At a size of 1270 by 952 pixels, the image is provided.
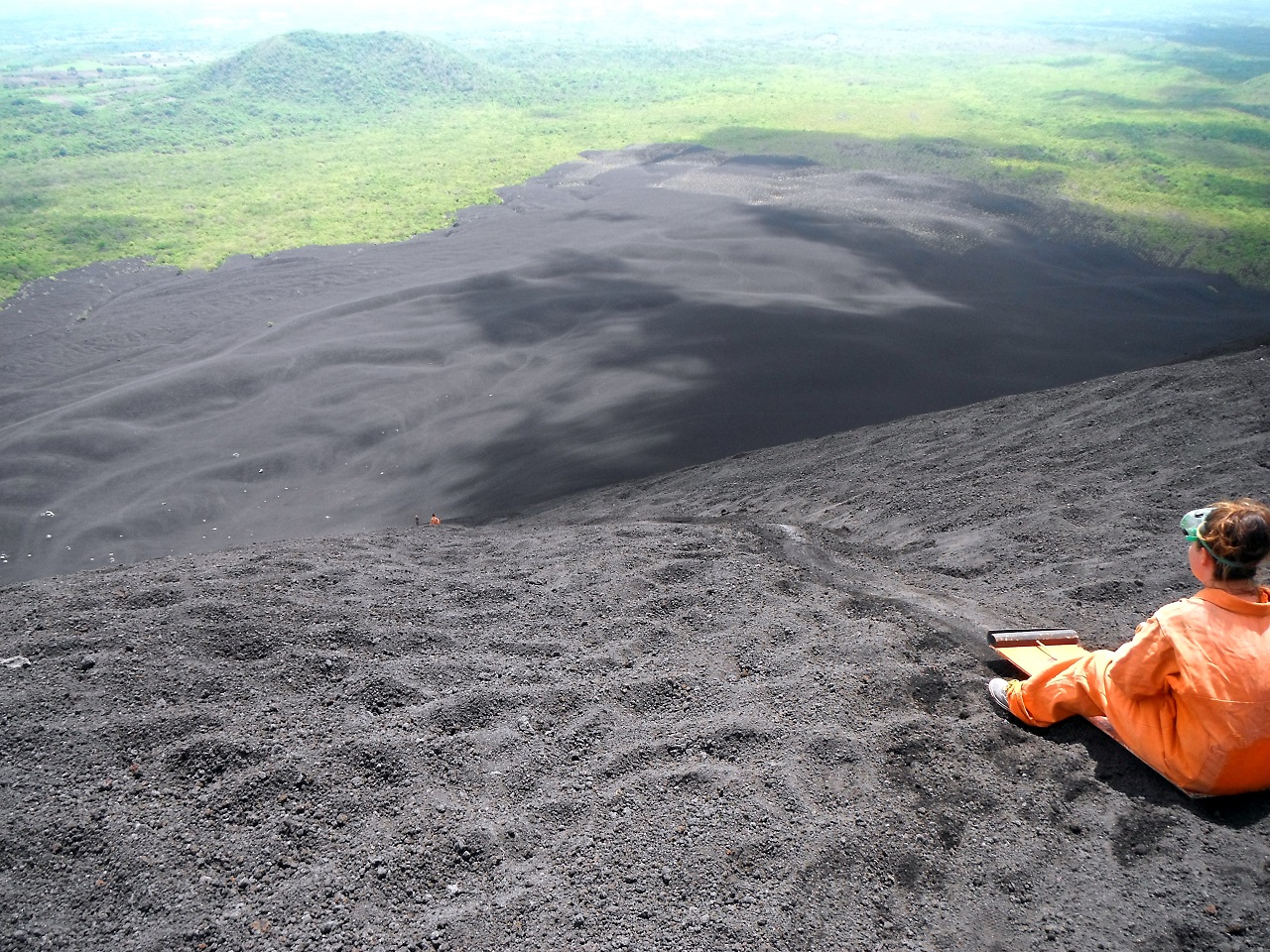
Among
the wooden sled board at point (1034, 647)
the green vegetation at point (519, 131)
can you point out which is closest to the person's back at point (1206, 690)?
the wooden sled board at point (1034, 647)

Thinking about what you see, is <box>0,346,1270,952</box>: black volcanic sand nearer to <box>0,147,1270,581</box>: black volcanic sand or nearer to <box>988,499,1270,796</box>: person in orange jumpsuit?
<box>988,499,1270,796</box>: person in orange jumpsuit

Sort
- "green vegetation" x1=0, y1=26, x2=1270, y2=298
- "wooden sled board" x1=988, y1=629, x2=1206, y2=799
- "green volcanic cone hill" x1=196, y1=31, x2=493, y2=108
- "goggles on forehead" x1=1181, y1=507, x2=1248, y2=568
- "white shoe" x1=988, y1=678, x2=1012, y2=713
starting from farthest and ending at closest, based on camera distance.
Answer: "green volcanic cone hill" x1=196, y1=31, x2=493, y2=108 → "green vegetation" x1=0, y1=26, x2=1270, y2=298 → "wooden sled board" x1=988, y1=629, x2=1206, y2=799 → "white shoe" x1=988, y1=678, x2=1012, y2=713 → "goggles on forehead" x1=1181, y1=507, x2=1248, y2=568

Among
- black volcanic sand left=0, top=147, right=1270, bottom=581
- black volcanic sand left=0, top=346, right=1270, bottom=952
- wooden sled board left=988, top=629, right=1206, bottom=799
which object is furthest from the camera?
black volcanic sand left=0, top=147, right=1270, bottom=581

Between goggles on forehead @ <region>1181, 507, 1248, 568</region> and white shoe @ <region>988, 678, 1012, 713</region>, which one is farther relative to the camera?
white shoe @ <region>988, 678, 1012, 713</region>

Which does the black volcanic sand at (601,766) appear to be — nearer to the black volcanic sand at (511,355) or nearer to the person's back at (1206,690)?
the person's back at (1206,690)

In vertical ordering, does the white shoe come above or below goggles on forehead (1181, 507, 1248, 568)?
below

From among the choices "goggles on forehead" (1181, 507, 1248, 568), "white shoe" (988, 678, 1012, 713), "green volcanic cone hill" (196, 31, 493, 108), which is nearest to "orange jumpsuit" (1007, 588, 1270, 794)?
"goggles on forehead" (1181, 507, 1248, 568)

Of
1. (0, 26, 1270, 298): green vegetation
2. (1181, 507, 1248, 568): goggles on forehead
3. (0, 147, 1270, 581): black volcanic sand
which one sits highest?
(0, 26, 1270, 298): green vegetation
